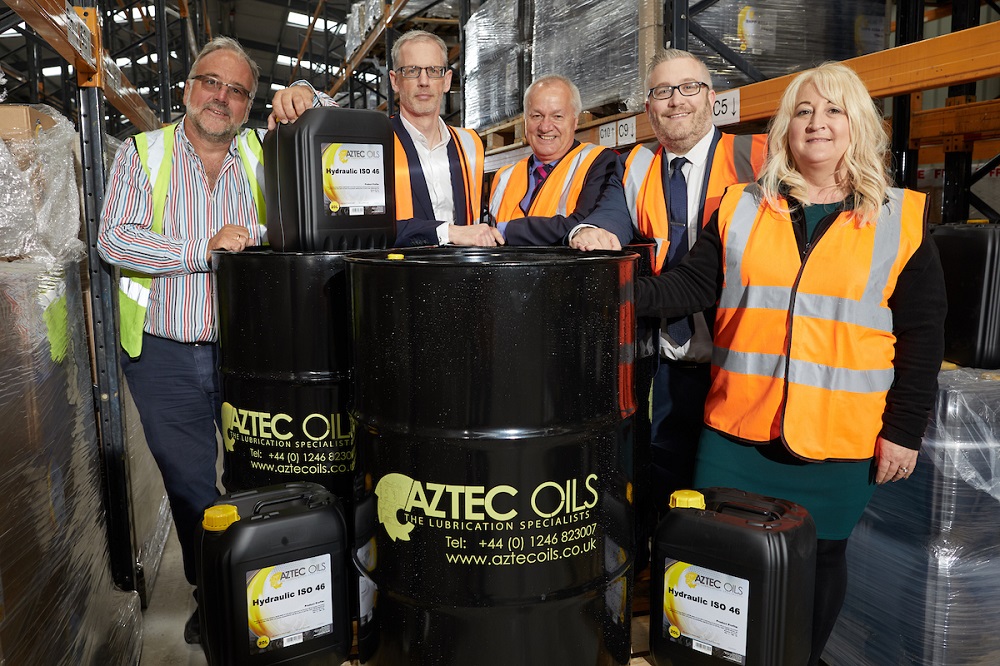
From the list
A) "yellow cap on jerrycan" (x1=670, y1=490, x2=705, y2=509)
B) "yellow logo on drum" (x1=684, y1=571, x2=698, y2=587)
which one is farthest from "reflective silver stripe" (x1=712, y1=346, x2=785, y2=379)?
"yellow logo on drum" (x1=684, y1=571, x2=698, y2=587)

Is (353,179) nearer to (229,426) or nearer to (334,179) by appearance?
(334,179)

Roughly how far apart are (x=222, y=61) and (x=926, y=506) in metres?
2.75

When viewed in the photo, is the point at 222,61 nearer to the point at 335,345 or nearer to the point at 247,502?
the point at 335,345

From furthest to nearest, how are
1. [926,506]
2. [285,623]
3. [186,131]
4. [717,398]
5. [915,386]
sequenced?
[186,131] < [926,506] < [717,398] < [915,386] < [285,623]

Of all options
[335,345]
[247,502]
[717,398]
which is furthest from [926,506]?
[247,502]

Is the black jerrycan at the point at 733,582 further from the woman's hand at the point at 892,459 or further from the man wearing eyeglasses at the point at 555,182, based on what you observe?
the man wearing eyeglasses at the point at 555,182

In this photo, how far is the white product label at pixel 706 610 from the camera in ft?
5.06

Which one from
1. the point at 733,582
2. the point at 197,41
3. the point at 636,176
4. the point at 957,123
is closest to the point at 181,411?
the point at 636,176

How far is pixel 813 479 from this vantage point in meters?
2.00

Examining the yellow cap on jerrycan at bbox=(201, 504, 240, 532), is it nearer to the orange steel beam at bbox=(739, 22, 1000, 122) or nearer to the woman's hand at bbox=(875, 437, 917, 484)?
the woman's hand at bbox=(875, 437, 917, 484)

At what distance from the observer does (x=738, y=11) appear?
365cm

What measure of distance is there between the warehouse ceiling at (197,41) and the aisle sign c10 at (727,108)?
13.4ft

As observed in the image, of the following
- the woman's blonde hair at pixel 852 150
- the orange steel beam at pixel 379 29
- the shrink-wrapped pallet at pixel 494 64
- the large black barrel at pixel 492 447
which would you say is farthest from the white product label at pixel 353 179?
the orange steel beam at pixel 379 29

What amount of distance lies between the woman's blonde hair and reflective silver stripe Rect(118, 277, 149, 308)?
2.03 metres
